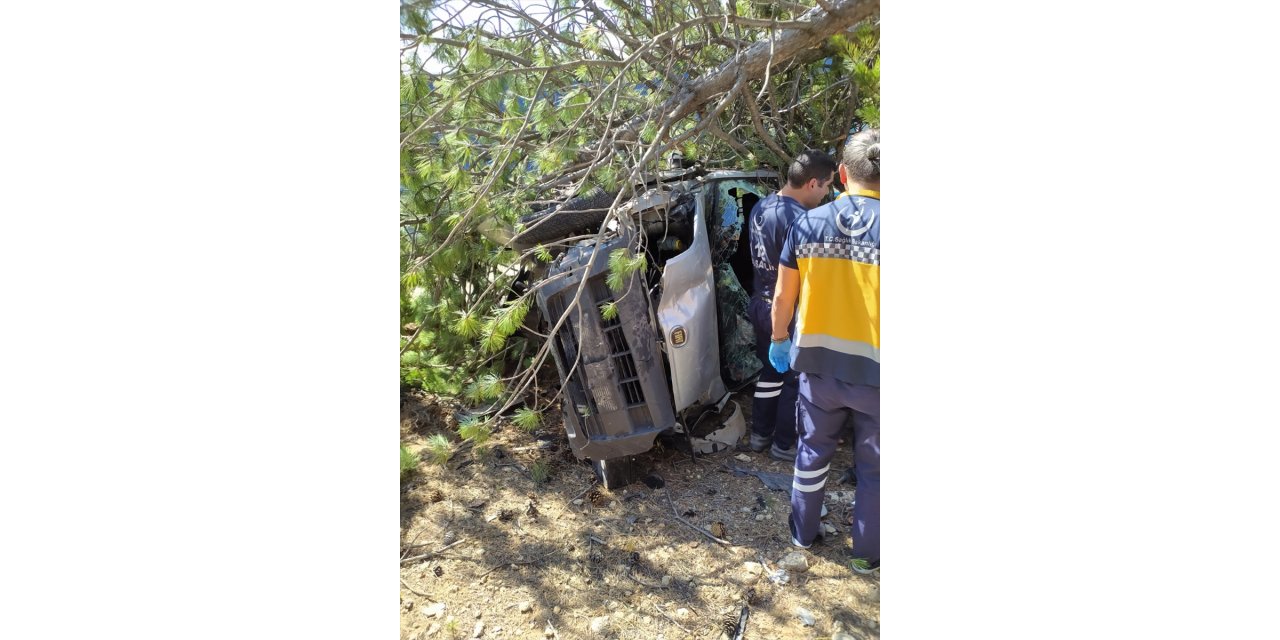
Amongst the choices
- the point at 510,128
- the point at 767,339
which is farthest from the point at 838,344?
the point at 510,128

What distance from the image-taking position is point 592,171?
2564 millimetres

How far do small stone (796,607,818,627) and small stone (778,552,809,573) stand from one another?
0.71ft

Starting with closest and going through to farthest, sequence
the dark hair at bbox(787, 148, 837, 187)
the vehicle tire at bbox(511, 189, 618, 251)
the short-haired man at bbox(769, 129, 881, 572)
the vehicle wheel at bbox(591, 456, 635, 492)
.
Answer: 1. the short-haired man at bbox(769, 129, 881, 572)
2. the vehicle tire at bbox(511, 189, 618, 251)
3. the dark hair at bbox(787, 148, 837, 187)
4. the vehicle wheel at bbox(591, 456, 635, 492)

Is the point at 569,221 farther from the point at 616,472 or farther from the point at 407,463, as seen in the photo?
the point at 407,463

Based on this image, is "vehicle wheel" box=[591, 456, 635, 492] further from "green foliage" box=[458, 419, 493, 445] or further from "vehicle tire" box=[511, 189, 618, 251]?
"vehicle tire" box=[511, 189, 618, 251]

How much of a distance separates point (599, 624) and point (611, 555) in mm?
384

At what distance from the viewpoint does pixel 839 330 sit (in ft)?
7.77

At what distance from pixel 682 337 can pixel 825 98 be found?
5.40ft

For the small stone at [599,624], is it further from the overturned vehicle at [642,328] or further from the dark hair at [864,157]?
the dark hair at [864,157]

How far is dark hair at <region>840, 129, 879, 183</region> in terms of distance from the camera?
2.29 meters

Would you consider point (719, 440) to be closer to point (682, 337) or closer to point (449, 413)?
point (682, 337)

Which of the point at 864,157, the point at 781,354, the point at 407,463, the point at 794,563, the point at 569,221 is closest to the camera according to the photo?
the point at 864,157

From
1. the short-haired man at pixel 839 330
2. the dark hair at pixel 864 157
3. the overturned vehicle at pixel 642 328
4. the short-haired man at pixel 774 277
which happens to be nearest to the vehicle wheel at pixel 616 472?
the overturned vehicle at pixel 642 328

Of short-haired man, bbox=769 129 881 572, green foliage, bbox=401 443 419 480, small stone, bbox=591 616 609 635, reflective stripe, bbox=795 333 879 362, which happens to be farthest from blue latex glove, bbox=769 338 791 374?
green foliage, bbox=401 443 419 480
